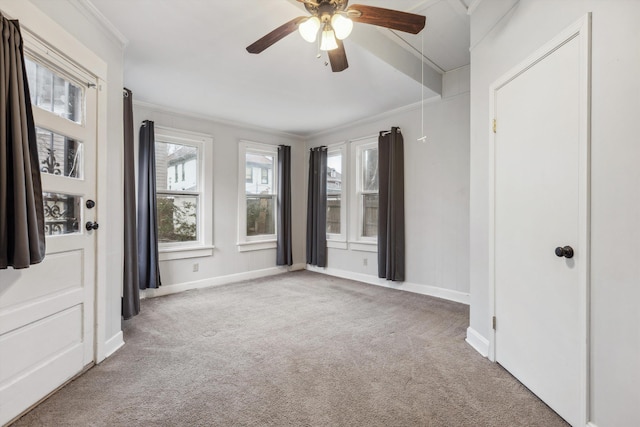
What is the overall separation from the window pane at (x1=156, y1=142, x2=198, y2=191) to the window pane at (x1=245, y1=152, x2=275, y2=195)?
877mm

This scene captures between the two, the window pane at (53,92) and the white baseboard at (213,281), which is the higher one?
the window pane at (53,92)

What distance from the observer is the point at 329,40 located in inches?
69.1

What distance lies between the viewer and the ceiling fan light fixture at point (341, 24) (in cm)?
161

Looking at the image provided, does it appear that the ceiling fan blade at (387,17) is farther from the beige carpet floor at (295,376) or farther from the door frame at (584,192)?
the beige carpet floor at (295,376)

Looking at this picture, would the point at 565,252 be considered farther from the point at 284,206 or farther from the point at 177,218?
the point at 177,218

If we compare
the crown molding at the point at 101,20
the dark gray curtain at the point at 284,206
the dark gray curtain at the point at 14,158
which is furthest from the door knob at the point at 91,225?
the dark gray curtain at the point at 284,206

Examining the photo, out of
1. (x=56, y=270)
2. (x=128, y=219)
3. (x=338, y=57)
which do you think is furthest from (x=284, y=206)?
(x=56, y=270)

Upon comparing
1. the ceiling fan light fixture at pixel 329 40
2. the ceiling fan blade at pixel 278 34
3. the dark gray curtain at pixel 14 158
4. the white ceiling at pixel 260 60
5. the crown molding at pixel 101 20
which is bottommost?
the dark gray curtain at pixel 14 158

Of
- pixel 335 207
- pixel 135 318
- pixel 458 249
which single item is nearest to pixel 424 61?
pixel 458 249

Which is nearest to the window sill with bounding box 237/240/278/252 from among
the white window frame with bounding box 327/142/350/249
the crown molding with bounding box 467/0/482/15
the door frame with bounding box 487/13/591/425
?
the white window frame with bounding box 327/142/350/249

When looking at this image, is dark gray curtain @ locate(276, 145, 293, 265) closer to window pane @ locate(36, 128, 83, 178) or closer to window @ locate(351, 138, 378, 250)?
window @ locate(351, 138, 378, 250)

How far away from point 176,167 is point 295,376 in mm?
3339

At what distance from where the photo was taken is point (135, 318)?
9.85ft

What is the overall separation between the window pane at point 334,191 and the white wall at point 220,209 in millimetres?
1046
